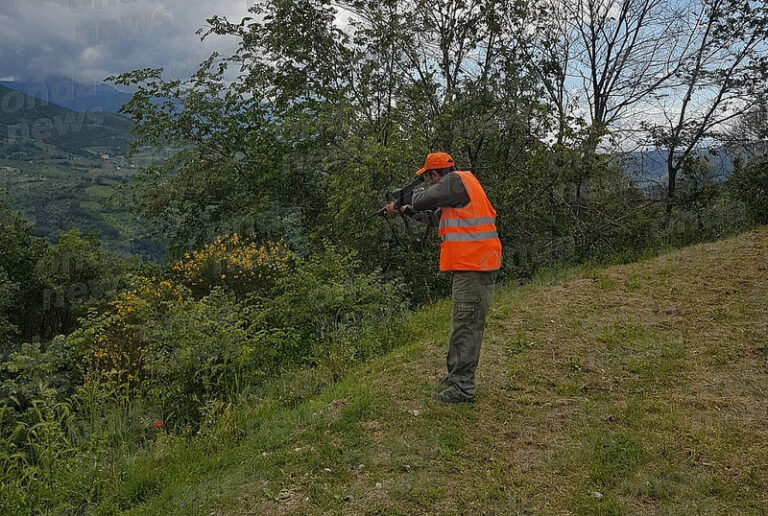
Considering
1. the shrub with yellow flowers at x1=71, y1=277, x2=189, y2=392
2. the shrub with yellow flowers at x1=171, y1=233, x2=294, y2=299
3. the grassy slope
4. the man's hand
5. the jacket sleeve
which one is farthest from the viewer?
the shrub with yellow flowers at x1=171, y1=233, x2=294, y2=299

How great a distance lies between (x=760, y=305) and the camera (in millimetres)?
7129

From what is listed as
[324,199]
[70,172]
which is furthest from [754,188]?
[70,172]

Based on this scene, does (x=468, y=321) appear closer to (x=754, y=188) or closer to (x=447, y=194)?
(x=447, y=194)

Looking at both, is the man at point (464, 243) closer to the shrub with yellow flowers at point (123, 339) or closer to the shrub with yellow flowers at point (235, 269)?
the shrub with yellow flowers at point (123, 339)

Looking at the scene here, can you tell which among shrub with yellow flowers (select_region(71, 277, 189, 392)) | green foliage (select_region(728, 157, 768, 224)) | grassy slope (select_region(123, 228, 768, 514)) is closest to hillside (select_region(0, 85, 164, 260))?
shrub with yellow flowers (select_region(71, 277, 189, 392))

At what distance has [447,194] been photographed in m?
4.61

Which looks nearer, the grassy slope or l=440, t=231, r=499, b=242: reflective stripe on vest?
the grassy slope

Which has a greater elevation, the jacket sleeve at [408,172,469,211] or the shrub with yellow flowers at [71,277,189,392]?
the jacket sleeve at [408,172,469,211]

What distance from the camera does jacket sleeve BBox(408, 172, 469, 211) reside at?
15.1ft

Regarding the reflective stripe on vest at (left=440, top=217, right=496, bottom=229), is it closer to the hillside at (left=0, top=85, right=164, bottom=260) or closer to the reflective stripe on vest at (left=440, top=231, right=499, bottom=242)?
the reflective stripe on vest at (left=440, top=231, right=499, bottom=242)

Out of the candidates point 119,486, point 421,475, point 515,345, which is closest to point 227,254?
point 515,345

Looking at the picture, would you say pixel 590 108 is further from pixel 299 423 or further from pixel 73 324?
pixel 73 324

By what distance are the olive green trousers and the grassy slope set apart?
278 mm

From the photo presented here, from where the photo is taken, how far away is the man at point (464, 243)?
4629 millimetres
